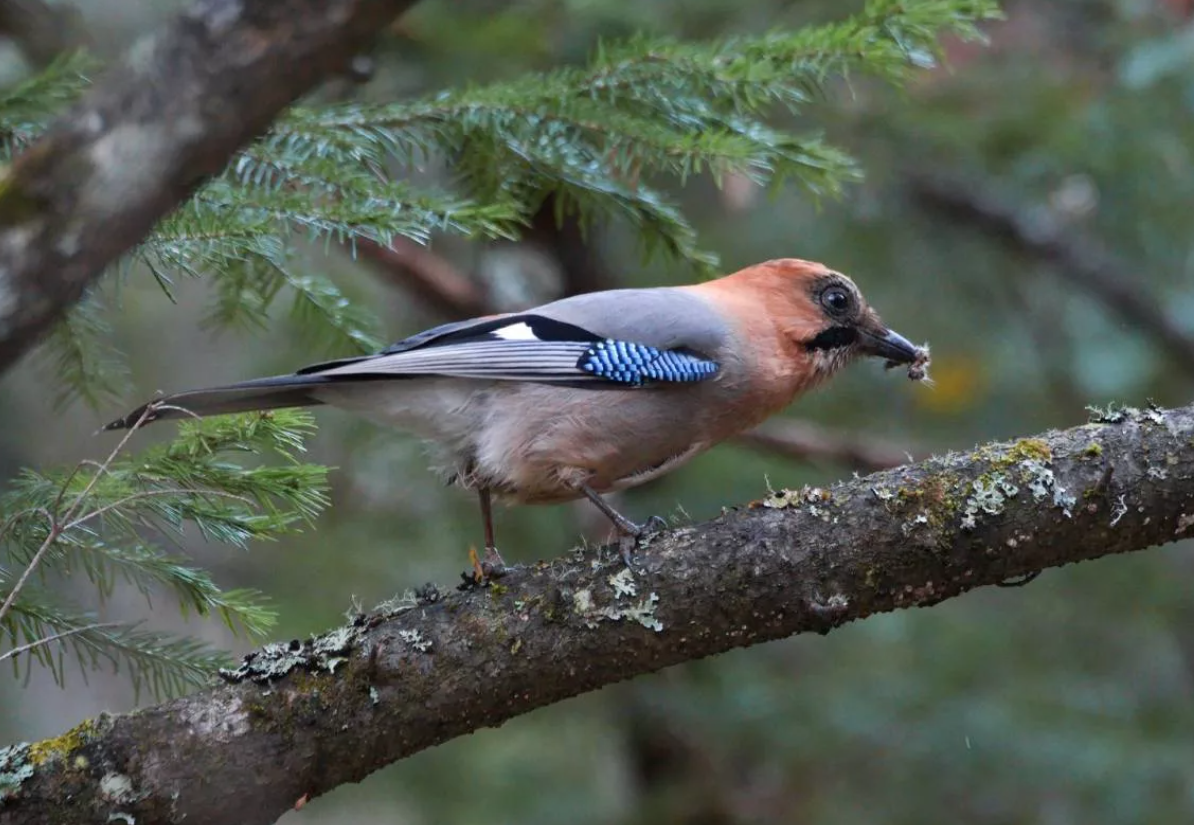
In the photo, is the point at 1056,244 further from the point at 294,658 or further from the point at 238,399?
the point at 294,658

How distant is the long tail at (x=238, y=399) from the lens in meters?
3.63

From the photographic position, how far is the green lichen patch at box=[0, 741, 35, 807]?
3053 mm

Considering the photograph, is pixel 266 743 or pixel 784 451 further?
pixel 784 451

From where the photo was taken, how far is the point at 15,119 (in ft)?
12.9

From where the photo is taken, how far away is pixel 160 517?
11.7 feet

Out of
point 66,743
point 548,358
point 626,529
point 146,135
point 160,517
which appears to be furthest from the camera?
point 548,358

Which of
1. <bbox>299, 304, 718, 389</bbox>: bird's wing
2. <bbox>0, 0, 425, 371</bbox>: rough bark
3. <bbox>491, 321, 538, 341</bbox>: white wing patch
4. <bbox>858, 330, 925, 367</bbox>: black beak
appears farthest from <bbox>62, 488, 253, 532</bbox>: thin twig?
<bbox>858, 330, 925, 367</bbox>: black beak

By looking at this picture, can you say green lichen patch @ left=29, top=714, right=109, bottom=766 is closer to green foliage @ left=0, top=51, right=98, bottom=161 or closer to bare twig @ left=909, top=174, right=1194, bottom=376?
green foliage @ left=0, top=51, right=98, bottom=161

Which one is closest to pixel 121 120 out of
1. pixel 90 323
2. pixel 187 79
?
pixel 187 79

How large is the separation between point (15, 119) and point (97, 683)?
924 cm

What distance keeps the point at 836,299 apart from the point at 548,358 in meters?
1.22

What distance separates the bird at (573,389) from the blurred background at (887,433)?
95.3 inches

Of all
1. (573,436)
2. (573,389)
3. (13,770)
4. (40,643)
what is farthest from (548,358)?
(13,770)

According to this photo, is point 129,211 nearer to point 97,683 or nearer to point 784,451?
point 784,451
